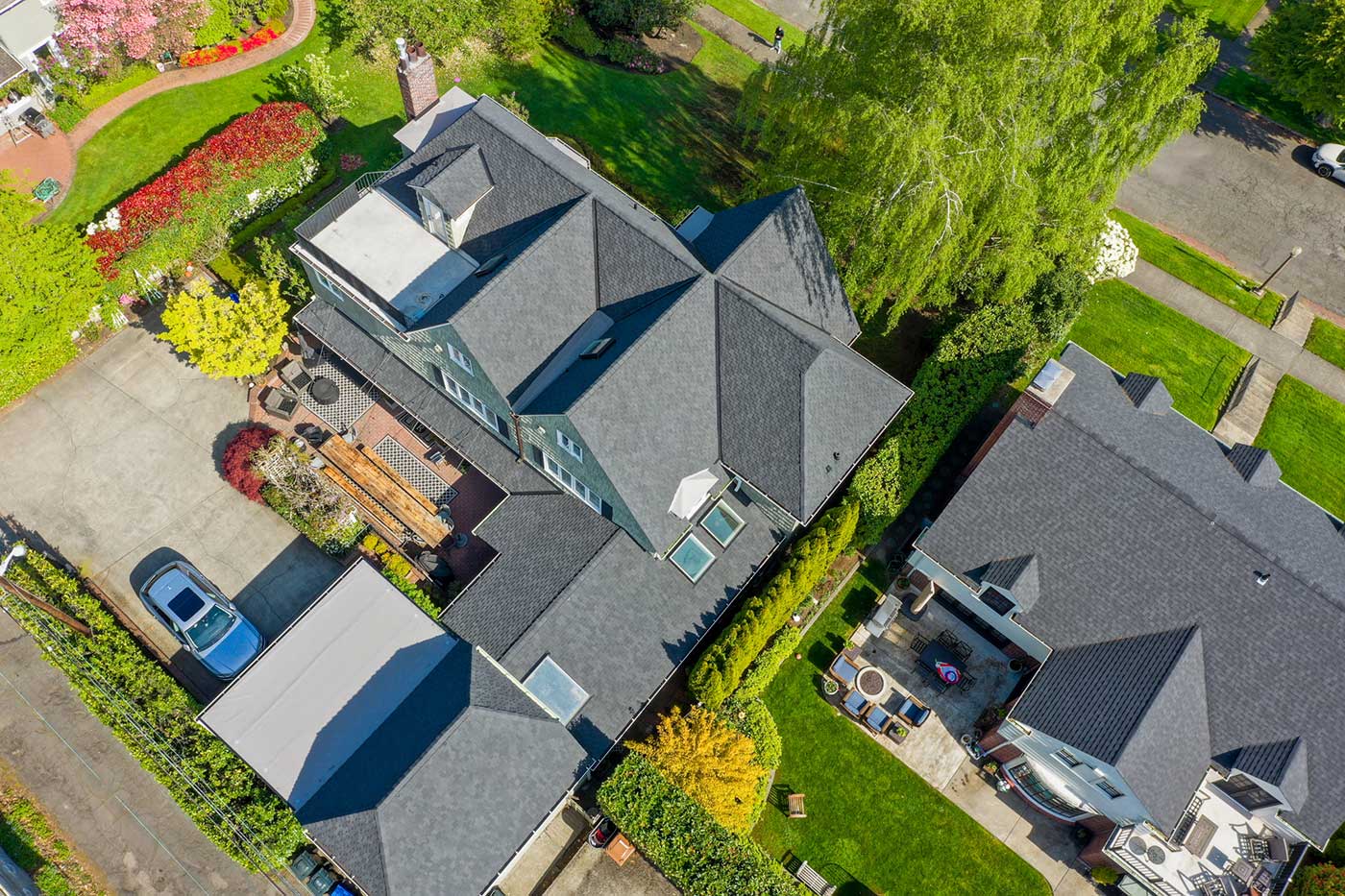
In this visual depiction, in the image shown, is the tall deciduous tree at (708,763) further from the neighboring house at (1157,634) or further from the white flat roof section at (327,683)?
the neighboring house at (1157,634)

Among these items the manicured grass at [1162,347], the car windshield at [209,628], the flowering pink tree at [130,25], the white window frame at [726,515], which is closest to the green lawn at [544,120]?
the flowering pink tree at [130,25]

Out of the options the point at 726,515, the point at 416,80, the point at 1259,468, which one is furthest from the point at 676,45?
the point at 1259,468

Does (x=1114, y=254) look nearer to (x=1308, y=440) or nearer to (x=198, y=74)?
(x=1308, y=440)

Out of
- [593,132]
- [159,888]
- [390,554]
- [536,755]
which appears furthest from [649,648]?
[593,132]

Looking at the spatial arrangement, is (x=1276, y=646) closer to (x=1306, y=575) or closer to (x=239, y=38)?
(x=1306, y=575)

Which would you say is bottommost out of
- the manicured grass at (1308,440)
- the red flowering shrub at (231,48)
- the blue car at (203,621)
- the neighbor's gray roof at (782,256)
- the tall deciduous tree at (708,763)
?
the blue car at (203,621)

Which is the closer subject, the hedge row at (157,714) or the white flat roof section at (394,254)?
the hedge row at (157,714)

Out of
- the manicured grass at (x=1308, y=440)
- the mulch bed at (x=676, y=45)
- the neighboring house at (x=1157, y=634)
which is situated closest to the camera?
the neighboring house at (x=1157, y=634)

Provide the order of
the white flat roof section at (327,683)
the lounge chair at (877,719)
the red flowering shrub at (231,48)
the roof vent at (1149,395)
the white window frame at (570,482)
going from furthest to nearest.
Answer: the red flowering shrub at (231,48), the roof vent at (1149,395), the lounge chair at (877,719), the white window frame at (570,482), the white flat roof section at (327,683)
